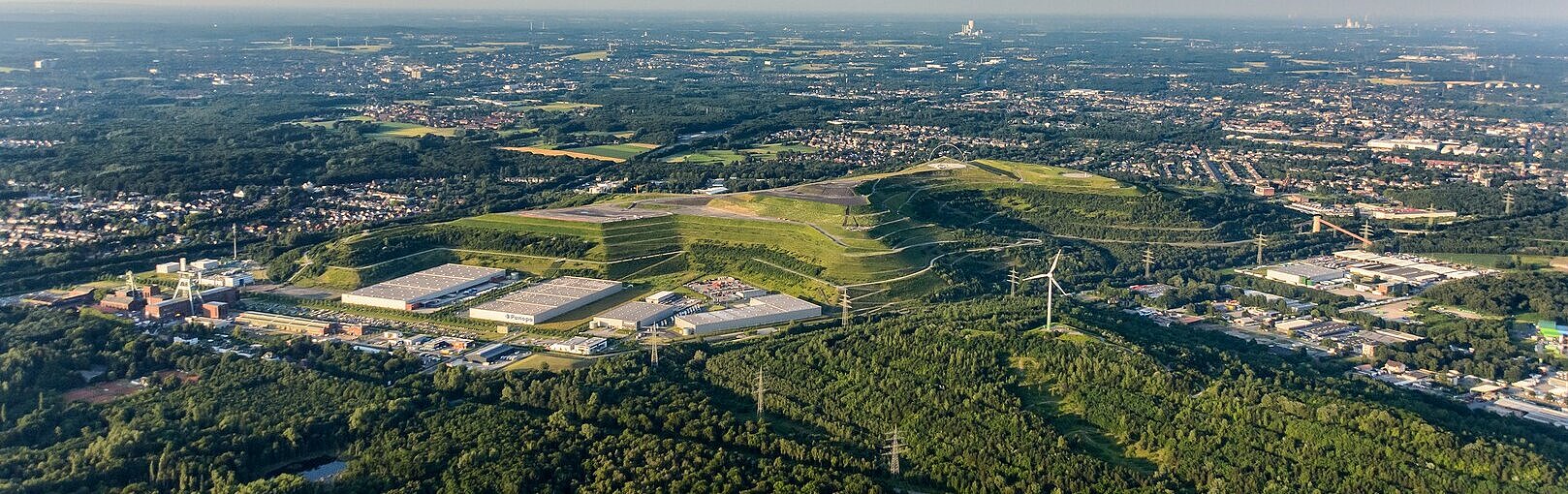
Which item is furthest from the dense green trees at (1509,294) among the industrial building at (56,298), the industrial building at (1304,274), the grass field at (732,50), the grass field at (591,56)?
the grass field at (732,50)

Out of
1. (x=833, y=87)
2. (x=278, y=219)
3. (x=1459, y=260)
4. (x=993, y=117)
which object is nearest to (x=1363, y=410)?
(x=1459, y=260)

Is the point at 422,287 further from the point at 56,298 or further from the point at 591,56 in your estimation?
the point at 591,56

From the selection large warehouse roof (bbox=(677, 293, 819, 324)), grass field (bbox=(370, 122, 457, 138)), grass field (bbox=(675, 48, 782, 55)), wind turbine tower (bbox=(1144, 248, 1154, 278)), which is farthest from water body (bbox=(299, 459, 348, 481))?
grass field (bbox=(675, 48, 782, 55))

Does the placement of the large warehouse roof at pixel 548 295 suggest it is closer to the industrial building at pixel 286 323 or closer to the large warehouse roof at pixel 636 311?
the large warehouse roof at pixel 636 311

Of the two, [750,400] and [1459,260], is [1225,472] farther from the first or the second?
[1459,260]

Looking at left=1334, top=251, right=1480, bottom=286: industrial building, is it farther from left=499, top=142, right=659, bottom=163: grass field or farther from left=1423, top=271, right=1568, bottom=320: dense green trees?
left=499, top=142, right=659, bottom=163: grass field

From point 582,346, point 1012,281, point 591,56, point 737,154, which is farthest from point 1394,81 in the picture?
point 582,346
